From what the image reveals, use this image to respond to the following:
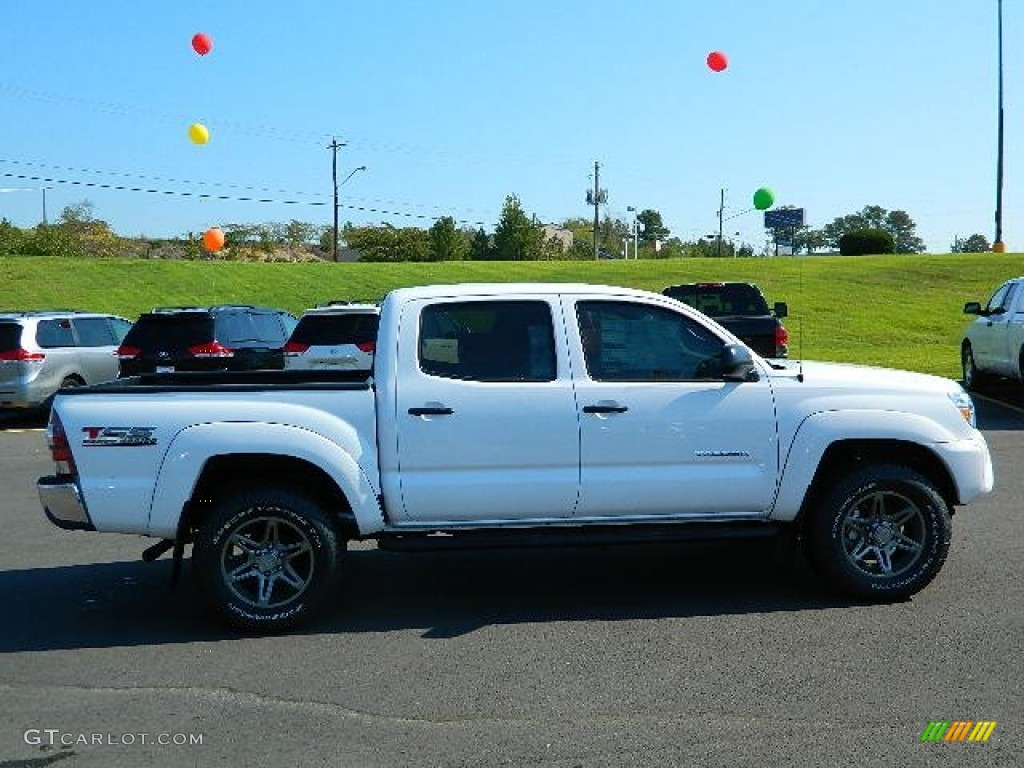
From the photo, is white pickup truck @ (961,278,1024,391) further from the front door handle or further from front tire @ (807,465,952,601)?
the front door handle

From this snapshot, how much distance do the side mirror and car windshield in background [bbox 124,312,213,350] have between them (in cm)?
1126

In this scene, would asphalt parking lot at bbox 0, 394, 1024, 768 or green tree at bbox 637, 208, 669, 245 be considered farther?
green tree at bbox 637, 208, 669, 245

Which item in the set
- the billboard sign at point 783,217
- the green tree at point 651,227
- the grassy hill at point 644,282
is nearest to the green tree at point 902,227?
the green tree at point 651,227

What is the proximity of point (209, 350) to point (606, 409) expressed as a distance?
1094 centimetres

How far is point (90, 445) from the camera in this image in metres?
5.77

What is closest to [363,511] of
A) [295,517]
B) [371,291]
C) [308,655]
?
[295,517]

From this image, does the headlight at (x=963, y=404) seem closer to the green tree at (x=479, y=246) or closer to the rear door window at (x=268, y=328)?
the rear door window at (x=268, y=328)

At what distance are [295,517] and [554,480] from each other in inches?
56.1

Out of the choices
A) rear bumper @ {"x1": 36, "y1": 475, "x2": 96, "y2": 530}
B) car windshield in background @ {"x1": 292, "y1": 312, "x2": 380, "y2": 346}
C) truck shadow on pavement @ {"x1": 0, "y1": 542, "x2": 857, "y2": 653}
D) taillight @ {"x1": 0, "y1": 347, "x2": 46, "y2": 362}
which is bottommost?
truck shadow on pavement @ {"x1": 0, "y1": 542, "x2": 857, "y2": 653}

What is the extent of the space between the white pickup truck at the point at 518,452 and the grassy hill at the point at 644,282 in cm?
2489

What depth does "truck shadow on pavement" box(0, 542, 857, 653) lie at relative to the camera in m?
6.10

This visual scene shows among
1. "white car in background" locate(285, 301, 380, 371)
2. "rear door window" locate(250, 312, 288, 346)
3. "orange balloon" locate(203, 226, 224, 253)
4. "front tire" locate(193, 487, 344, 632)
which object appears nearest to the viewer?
"front tire" locate(193, 487, 344, 632)

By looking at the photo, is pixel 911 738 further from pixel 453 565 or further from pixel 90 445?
pixel 90 445

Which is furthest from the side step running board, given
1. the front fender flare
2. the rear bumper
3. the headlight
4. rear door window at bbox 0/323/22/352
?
rear door window at bbox 0/323/22/352
